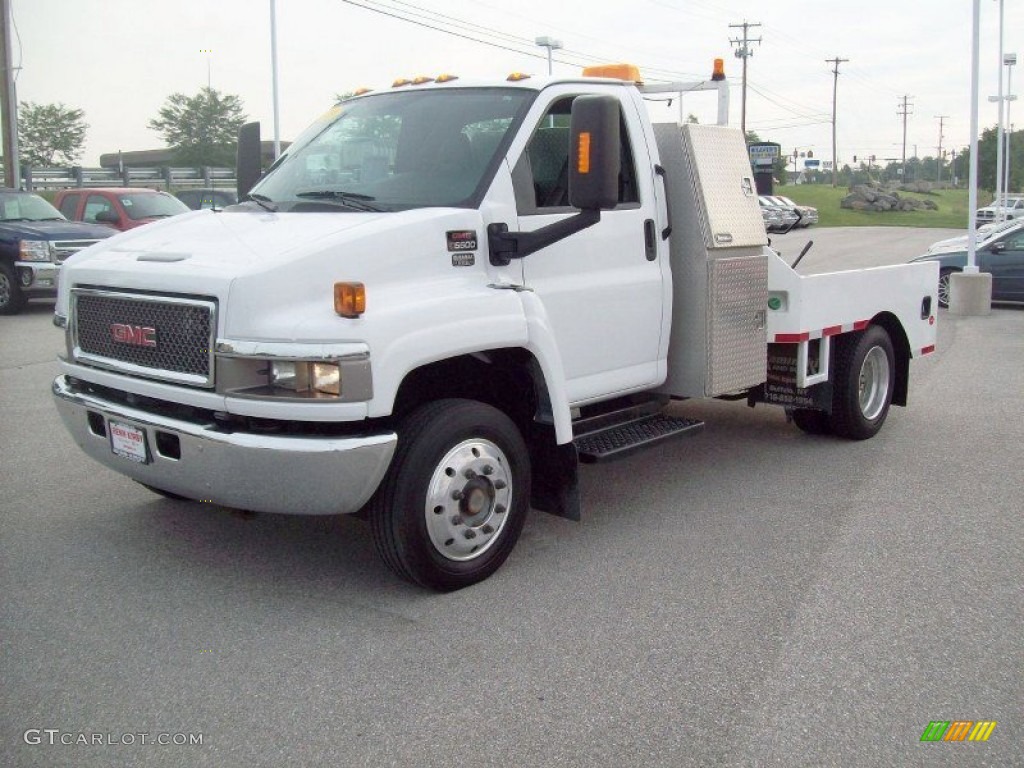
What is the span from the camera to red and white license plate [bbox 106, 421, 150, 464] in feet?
15.1

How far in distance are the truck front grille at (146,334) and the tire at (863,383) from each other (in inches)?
187

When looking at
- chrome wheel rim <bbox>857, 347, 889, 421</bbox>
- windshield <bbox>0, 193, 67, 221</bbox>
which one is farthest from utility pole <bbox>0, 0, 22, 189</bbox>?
chrome wheel rim <bbox>857, 347, 889, 421</bbox>

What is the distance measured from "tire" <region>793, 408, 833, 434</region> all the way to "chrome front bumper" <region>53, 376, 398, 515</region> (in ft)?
14.1

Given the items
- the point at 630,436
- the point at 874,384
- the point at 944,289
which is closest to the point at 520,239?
the point at 630,436

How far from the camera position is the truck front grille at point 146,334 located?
173 inches

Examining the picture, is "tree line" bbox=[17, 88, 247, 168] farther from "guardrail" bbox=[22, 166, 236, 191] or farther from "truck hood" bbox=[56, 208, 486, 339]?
"truck hood" bbox=[56, 208, 486, 339]

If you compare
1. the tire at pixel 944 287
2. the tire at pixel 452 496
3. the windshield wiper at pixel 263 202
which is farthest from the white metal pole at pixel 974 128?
the tire at pixel 452 496

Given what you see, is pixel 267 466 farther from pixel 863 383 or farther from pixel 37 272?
pixel 37 272

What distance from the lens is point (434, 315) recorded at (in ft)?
14.8

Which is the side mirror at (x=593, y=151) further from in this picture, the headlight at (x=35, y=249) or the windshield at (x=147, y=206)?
the windshield at (x=147, y=206)

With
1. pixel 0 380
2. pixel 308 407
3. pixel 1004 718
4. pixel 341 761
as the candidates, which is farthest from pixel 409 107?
pixel 0 380

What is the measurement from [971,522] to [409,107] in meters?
3.81

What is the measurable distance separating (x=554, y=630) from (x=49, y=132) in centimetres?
5794

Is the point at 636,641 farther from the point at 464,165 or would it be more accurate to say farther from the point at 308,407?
the point at 464,165
